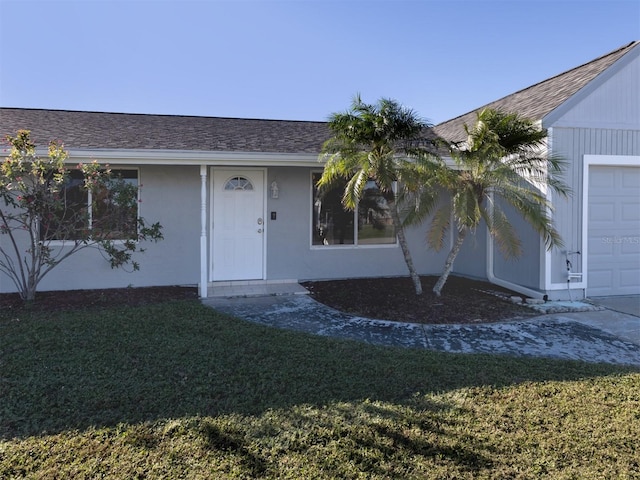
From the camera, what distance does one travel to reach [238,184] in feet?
27.6

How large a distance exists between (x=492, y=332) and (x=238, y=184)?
17.9 feet

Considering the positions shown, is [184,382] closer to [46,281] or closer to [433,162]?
[433,162]

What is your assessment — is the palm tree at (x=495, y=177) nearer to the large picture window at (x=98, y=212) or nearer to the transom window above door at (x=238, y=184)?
the transom window above door at (x=238, y=184)

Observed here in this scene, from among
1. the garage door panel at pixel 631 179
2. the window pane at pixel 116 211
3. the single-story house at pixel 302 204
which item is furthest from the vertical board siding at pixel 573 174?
the window pane at pixel 116 211

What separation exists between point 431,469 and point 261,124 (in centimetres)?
934

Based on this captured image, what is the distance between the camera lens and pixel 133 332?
5.23 metres

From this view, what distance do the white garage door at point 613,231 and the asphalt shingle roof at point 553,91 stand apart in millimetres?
1379

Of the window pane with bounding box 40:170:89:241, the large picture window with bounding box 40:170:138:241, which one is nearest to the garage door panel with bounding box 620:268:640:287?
the large picture window with bounding box 40:170:138:241

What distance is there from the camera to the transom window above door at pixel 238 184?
329 inches

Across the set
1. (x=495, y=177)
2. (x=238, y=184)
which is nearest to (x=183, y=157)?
(x=238, y=184)

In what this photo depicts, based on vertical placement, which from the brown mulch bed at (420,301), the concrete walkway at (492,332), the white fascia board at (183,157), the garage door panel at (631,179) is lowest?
the concrete walkway at (492,332)

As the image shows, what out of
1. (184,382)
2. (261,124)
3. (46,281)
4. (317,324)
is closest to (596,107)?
(317,324)

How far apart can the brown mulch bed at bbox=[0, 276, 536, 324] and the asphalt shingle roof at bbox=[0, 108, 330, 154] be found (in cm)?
258

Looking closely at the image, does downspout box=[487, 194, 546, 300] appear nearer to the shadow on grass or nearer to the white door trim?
the shadow on grass
